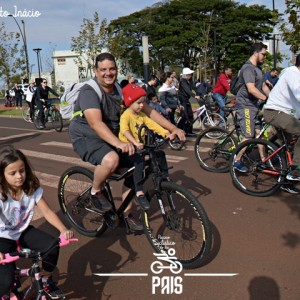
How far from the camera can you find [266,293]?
2.84m

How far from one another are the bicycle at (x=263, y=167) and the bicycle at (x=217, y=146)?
0.83m

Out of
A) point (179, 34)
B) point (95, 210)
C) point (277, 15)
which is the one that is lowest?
point (95, 210)

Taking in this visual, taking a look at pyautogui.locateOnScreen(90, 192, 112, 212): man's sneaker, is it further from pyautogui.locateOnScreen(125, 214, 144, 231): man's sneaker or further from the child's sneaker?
the child's sneaker

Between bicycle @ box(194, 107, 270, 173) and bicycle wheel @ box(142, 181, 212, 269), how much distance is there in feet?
9.32

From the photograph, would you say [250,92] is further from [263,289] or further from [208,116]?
[208,116]

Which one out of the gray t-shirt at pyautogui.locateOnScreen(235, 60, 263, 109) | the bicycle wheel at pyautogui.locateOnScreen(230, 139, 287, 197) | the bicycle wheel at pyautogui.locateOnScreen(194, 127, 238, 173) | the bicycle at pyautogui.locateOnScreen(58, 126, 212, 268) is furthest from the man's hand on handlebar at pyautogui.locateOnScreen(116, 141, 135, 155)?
the bicycle wheel at pyautogui.locateOnScreen(194, 127, 238, 173)

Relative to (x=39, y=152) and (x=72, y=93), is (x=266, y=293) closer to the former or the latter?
(x=72, y=93)

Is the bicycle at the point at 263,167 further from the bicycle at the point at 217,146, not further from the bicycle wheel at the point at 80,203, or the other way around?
the bicycle wheel at the point at 80,203

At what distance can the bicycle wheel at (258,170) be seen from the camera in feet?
15.7

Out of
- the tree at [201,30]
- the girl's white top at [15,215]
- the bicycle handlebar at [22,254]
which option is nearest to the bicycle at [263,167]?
the girl's white top at [15,215]

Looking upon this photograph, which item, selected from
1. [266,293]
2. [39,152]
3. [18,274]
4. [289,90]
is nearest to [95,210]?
[18,274]

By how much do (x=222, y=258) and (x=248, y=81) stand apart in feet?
9.42

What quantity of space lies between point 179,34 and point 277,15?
143 ft

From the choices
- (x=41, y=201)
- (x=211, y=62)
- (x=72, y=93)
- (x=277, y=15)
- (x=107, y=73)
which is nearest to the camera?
(x=41, y=201)
